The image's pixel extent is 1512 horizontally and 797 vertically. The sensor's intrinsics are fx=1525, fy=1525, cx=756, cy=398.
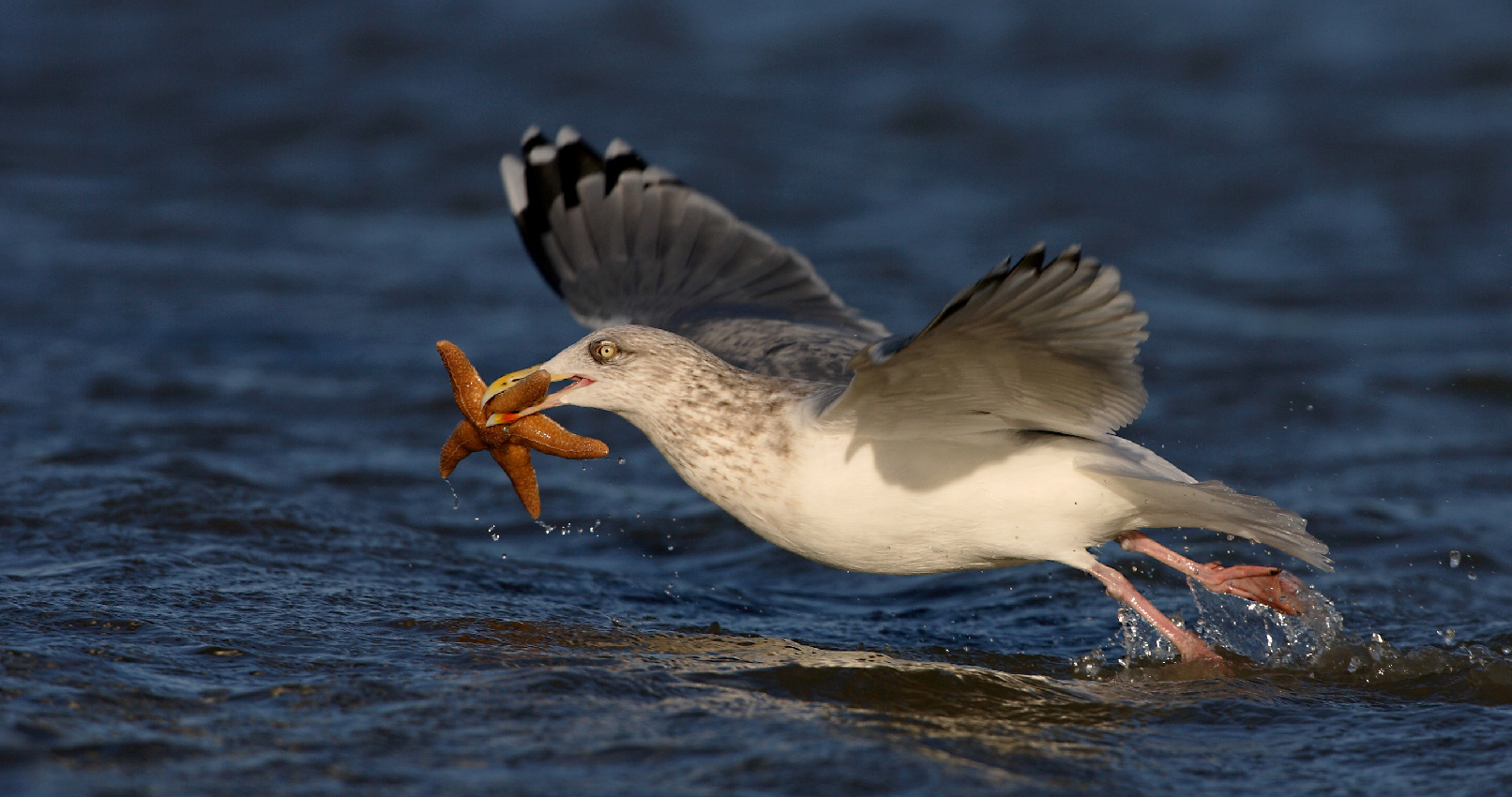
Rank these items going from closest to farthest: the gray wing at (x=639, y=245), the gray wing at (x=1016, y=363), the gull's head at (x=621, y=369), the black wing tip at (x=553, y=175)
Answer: the gray wing at (x=1016, y=363) → the gull's head at (x=621, y=369) → the gray wing at (x=639, y=245) → the black wing tip at (x=553, y=175)

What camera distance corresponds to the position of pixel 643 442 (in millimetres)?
9055

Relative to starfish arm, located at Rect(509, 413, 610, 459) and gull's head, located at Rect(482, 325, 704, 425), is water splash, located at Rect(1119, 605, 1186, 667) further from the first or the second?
starfish arm, located at Rect(509, 413, 610, 459)

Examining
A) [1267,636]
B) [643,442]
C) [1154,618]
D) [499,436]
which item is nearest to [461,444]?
[499,436]

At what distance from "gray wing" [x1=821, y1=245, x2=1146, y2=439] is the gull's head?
2.25ft

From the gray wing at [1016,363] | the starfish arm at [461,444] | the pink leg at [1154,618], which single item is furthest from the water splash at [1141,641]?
the starfish arm at [461,444]

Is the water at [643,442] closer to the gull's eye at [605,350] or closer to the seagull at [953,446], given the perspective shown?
the seagull at [953,446]

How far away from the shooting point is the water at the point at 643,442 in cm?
460

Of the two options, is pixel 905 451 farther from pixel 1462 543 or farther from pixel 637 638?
pixel 1462 543

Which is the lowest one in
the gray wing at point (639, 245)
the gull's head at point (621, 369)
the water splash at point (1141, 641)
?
the water splash at point (1141, 641)

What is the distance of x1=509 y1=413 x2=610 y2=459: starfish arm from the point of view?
562 centimetres

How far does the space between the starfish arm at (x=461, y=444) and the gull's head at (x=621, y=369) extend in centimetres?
15

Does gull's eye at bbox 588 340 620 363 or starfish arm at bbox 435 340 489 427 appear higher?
gull's eye at bbox 588 340 620 363

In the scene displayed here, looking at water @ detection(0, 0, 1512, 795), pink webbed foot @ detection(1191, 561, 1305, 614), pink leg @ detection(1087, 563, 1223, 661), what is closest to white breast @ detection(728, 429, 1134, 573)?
pink leg @ detection(1087, 563, 1223, 661)

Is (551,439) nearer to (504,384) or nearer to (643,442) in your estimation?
(504,384)
